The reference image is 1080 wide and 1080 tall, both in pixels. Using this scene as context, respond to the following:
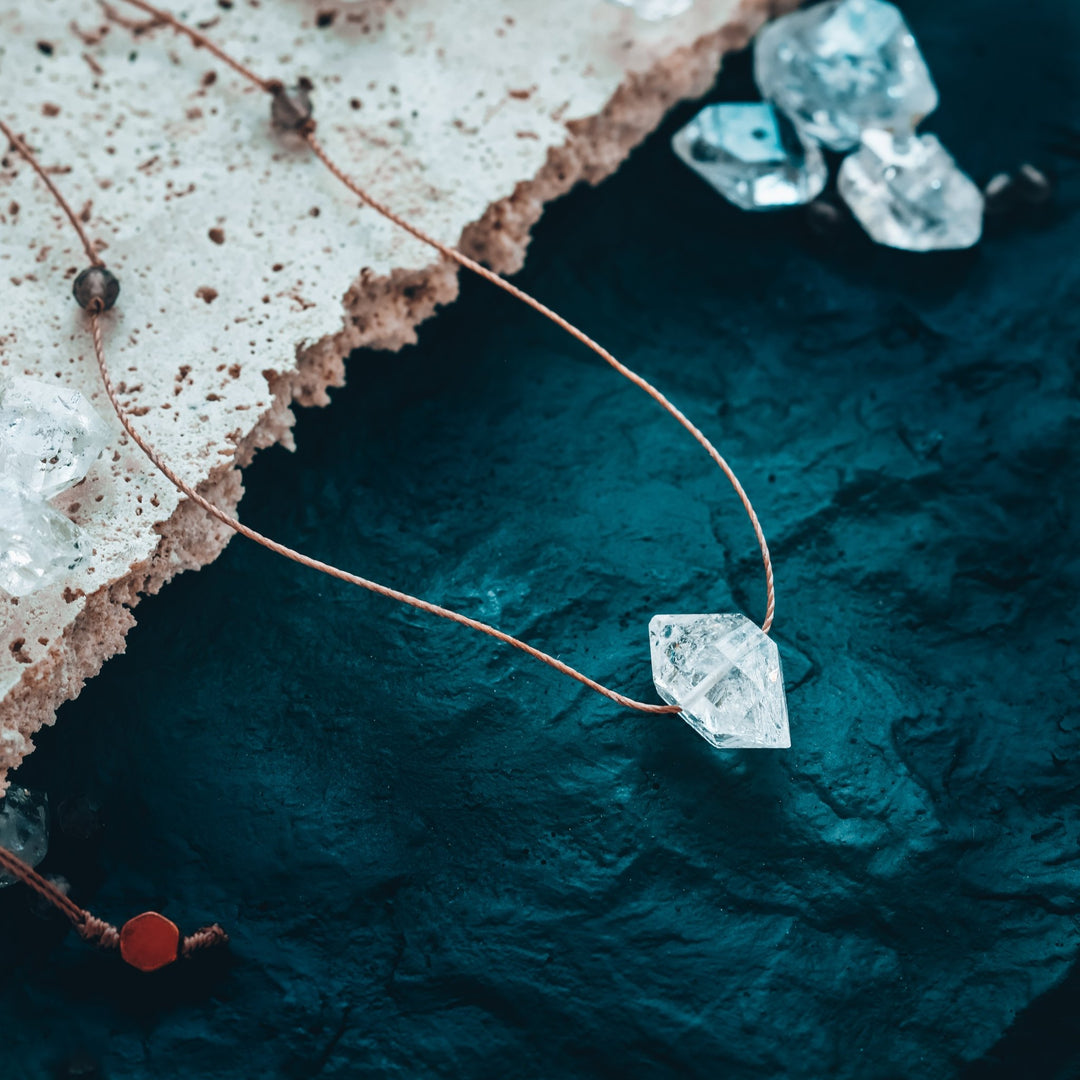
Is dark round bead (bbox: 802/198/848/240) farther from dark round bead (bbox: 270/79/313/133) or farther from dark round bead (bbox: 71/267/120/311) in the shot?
dark round bead (bbox: 71/267/120/311)

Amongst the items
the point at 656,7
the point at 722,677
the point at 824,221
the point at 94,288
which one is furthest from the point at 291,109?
the point at 722,677

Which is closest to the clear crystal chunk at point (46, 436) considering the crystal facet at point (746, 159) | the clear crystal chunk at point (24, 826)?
the clear crystal chunk at point (24, 826)

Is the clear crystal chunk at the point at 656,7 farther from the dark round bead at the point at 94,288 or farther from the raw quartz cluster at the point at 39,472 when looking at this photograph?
the raw quartz cluster at the point at 39,472

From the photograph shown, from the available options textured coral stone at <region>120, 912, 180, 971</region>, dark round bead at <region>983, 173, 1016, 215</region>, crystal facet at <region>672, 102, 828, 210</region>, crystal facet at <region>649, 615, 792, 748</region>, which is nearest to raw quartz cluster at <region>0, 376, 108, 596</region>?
textured coral stone at <region>120, 912, 180, 971</region>

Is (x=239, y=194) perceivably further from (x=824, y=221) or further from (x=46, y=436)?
(x=824, y=221)

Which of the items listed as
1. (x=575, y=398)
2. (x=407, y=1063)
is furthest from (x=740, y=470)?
(x=407, y=1063)

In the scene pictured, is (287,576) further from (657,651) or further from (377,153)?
(377,153)
